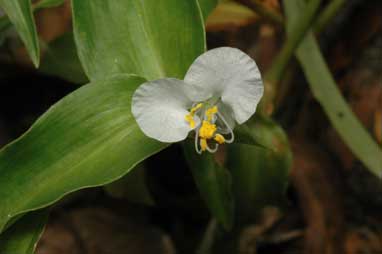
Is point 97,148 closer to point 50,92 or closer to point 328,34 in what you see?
point 50,92

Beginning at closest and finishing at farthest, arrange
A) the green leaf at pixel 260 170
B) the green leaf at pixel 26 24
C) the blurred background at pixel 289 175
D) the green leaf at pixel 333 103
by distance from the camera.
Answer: the green leaf at pixel 26 24 < the green leaf at pixel 260 170 < the green leaf at pixel 333 103 < the blurred background at pixel 289 175

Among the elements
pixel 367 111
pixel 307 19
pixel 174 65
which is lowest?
pixel 367 111

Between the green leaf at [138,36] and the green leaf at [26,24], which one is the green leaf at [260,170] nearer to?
the green leaf at [138,36]

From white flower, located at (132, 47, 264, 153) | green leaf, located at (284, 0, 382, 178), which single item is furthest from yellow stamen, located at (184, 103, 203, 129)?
green leaf, located at (284, 0, 382, 178)

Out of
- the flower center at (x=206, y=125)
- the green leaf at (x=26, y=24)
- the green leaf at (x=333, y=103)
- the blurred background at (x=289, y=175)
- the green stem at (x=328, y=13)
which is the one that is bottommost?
the blurred background at (x=289, y=175)

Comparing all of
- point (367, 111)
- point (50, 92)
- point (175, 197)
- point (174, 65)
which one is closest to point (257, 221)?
point (175, 197)

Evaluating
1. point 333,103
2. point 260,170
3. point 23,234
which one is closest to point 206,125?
point 23,234

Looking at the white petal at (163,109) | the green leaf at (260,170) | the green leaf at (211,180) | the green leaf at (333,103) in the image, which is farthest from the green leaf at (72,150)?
the green leaf at (333,103)

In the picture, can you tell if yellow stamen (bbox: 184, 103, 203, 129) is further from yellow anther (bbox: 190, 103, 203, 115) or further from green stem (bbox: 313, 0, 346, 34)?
green stem (bbox: 313, 0, 346, 34)
